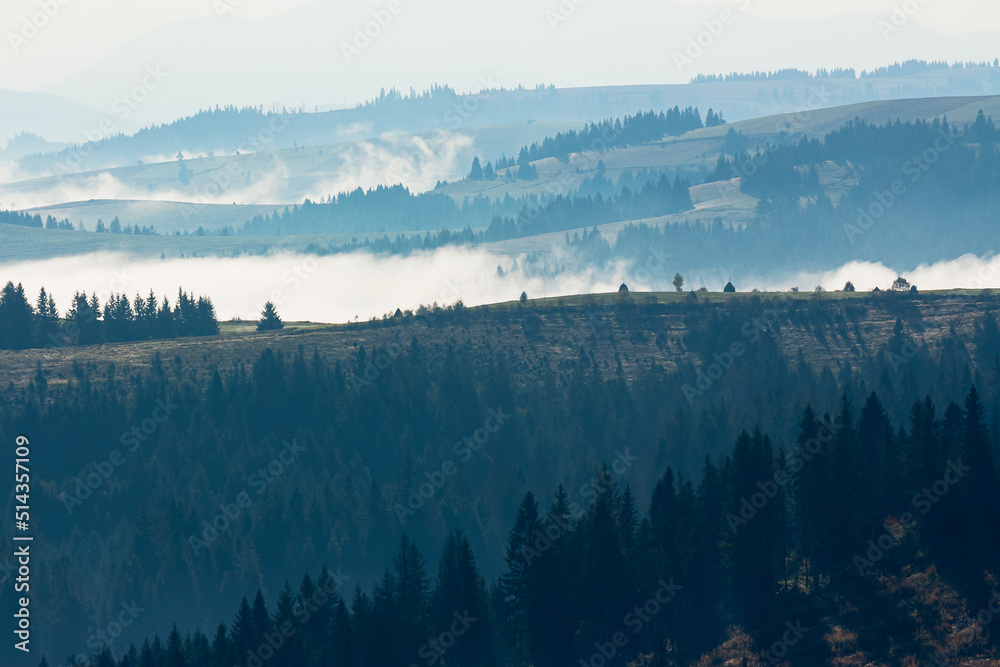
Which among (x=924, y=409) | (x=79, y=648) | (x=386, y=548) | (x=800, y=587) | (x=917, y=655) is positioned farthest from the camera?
(x=386, y=548)

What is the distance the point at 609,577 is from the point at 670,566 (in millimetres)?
5825

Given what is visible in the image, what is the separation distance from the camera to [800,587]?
113 metres

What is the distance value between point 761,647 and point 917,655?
1382 centimetres

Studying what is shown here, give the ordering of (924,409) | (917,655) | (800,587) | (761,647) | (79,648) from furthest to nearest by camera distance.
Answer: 1. (79,648)
2. (924,409)
3. (800,587)
4. (761,647)
5. (917,655)

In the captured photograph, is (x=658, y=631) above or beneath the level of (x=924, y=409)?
beneath

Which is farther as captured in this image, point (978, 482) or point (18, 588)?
point (18, 588)

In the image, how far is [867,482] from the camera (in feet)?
376

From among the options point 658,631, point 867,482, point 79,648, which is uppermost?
point 867,482

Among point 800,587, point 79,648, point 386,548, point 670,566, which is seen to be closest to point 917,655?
point 800,587

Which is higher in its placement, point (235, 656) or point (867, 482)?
point (867, 482)

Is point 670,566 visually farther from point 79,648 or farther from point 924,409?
point 79,648

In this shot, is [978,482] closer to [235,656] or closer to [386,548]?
[235,656]

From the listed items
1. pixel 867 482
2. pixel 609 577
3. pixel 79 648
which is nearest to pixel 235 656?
pixel 609 577

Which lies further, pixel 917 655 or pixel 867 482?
pixel 867 482
